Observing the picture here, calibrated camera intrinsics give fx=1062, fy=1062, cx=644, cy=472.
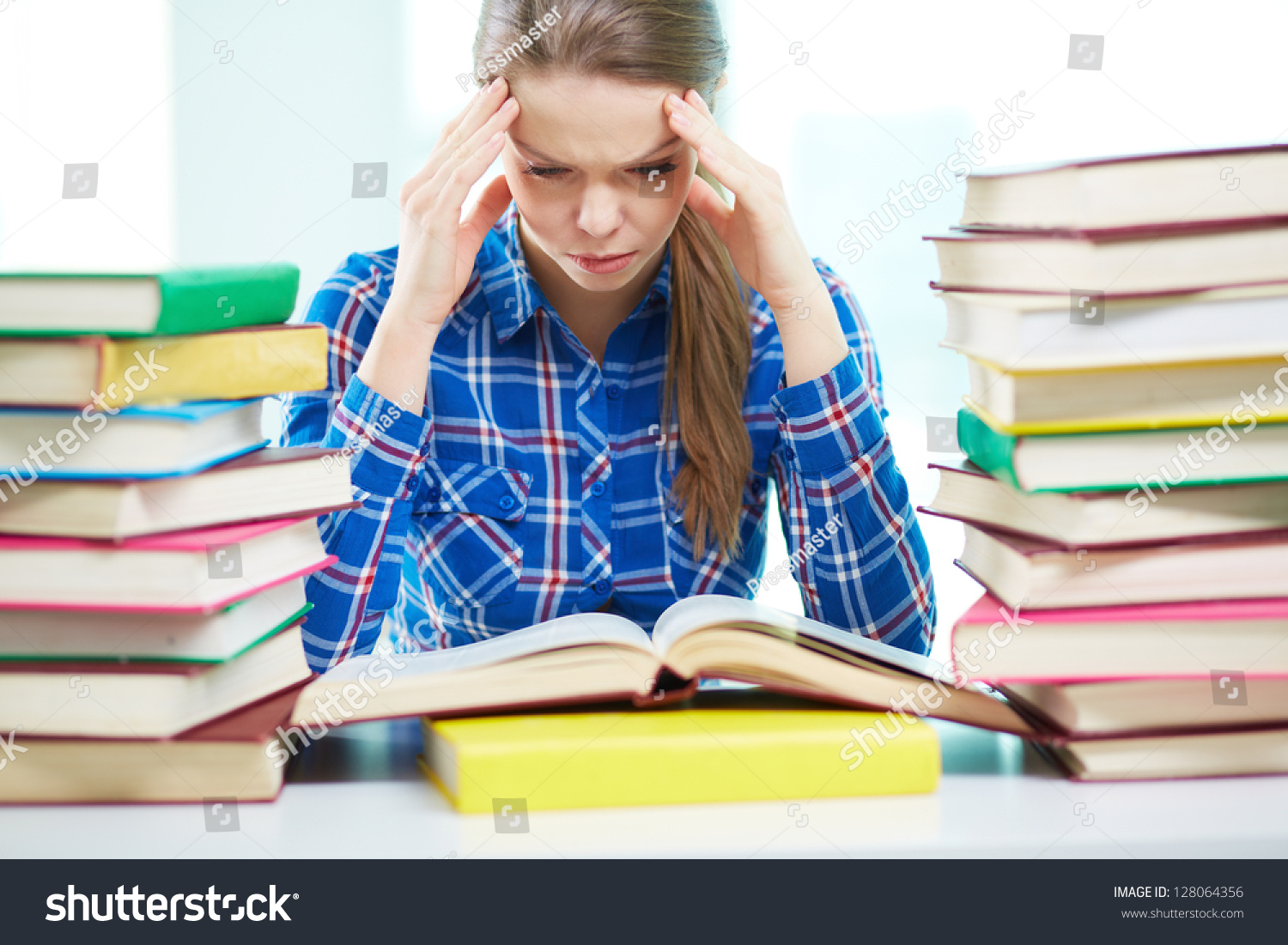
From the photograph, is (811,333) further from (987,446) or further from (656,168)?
(987,446)

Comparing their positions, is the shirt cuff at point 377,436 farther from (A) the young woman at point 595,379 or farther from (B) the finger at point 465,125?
(B) the finger at point 465,125

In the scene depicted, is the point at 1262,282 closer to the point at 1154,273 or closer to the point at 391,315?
the point at 1154,273

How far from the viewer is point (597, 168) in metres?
0.97

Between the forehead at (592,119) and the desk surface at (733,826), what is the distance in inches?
22.2

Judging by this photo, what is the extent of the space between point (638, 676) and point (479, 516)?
1.85 feet

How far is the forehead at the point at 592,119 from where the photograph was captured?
0.95 m

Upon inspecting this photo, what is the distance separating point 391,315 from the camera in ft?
3.38

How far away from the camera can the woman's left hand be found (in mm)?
982

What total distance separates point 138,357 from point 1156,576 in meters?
0.67

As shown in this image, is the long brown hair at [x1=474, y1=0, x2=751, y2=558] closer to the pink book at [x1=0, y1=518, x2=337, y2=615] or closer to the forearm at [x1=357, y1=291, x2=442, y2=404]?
the forearm at [x1=357, y1=291, x2=442, y2=404]

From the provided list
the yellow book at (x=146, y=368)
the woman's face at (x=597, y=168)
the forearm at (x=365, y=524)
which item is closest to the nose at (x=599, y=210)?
the woman's face at (x=597, y=168)

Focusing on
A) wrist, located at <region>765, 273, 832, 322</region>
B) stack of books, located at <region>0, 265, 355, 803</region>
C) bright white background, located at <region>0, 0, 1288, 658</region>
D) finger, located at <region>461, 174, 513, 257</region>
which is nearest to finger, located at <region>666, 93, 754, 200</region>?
wrist, located at <region>765, 273, 832, 322</region>

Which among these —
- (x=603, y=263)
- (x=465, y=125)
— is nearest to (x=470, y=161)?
(x=465, y=125)
